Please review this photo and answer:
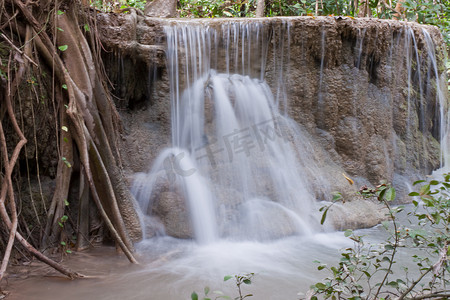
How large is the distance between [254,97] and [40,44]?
308 centimetres

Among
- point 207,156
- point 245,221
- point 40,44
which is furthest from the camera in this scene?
point 207,156

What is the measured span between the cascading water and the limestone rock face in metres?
0.12

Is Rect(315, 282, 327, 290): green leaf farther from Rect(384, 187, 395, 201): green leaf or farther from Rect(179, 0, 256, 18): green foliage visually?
Rect(179, 0, 256, 18): green foliage

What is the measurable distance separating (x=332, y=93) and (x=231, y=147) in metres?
1.80

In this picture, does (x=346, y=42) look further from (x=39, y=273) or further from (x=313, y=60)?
(x=39, y=273)

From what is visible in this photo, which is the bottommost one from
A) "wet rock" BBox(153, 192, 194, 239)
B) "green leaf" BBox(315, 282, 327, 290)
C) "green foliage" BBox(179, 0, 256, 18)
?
"wet rock" BBox(153, 192, 194, 239)

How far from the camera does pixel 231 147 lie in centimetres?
558

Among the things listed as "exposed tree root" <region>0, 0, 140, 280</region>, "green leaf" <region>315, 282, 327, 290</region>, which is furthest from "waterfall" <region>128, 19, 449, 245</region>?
"green leaf" <region>315, 282, 327, 290</region>

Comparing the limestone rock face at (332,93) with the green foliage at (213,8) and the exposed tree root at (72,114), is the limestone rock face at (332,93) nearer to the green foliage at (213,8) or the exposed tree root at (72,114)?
the exposed tree root at (72,114)

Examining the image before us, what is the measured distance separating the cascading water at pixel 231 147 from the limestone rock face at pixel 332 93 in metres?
0.12

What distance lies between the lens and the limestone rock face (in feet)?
17.1

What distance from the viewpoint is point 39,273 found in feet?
10.7

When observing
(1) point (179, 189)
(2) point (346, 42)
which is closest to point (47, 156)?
(1) point (179, 189)

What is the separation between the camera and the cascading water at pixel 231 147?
472 cm
